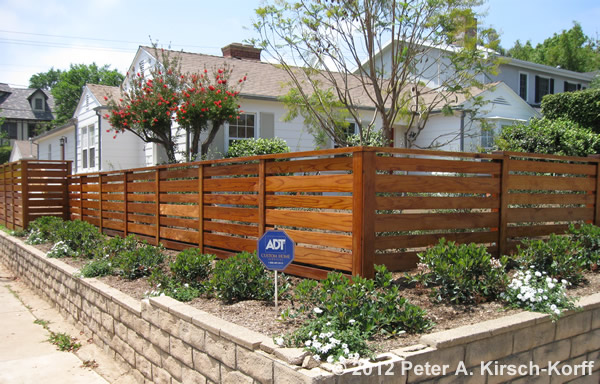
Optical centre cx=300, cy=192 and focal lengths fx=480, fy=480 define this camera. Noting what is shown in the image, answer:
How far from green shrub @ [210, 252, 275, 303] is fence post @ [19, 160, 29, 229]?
342 inches

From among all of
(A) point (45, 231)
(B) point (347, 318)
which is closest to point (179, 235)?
(B) point (347, 318)

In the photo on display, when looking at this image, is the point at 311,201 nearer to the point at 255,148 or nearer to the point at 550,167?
the point at 550,167

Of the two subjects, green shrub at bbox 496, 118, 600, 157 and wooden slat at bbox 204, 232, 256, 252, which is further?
green shrub at bbox 496, 118, 600, 157

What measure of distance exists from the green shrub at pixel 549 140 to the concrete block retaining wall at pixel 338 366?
6665mm

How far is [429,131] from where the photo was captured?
642 inches

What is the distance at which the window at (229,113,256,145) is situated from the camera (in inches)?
516

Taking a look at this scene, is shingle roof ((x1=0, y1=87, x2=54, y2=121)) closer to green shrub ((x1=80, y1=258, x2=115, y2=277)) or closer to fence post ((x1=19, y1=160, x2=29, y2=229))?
fence post ((x1=19, y1=160, x2=29, y2=229))

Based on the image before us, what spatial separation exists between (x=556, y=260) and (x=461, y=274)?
145cm

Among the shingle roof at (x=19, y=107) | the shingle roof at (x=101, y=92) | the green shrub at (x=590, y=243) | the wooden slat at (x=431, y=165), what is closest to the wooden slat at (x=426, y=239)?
the wooden slat at (x=431, y=165)

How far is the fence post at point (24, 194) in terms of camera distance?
11.2 metres

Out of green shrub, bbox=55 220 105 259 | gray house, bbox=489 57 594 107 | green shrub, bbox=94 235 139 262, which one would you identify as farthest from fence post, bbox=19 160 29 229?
gray house, bbox=489 57 594 107

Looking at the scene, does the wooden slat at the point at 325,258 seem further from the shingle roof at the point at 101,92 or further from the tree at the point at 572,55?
the tree at the point at 572,55

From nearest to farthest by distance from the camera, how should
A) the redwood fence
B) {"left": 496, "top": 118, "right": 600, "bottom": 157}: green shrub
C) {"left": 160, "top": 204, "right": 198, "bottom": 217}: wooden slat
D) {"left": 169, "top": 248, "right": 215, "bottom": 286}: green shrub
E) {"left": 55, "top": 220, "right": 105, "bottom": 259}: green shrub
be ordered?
the redwood fence < {"left": 169, "top": 248, "right": 215, "bottom": 286}: green shrub < {"left": 160, "top": 204, "right": 198, "bottom": 217}: wooden slat < {"left": 55, "top": 220, "right": 105, "bottom": 259}: green shrub < {"left": 496, "top": 118, "right": 600, "bottom": 157}: green shrub

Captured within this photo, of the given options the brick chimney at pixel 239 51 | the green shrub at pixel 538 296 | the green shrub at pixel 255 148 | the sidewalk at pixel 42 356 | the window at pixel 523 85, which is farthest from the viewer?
the window at pixel 523 85
